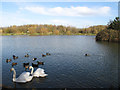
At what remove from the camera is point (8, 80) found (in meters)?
11.9

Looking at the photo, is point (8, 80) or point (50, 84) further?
point (8, 80)

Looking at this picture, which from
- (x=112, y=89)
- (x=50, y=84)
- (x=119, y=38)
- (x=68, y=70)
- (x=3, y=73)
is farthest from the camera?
(x=119, y=38)

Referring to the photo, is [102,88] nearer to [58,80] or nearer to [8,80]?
[58,80]

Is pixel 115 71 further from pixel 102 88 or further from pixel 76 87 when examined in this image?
pixel 76 87

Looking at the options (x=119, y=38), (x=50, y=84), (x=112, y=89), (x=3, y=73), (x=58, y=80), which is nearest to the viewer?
(x=112, y=89)

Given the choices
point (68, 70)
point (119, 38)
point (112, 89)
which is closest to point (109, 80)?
point (112, 89)

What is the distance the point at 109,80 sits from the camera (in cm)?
1199

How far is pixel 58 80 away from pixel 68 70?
3.08 m

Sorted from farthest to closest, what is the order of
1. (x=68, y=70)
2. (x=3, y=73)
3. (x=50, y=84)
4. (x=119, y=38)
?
(x=119, y=38) < (x=68, y=70) < (x=3, y=73) < (x=50, y=84)

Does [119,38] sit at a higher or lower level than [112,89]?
higher

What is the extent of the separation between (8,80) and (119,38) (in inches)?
1959

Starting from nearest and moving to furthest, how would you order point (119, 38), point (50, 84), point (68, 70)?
point (50, 84) → point (68, 70) → point (119, 38)

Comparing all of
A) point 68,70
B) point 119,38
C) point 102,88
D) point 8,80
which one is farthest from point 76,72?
point 119,38

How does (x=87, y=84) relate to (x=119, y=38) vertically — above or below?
below
